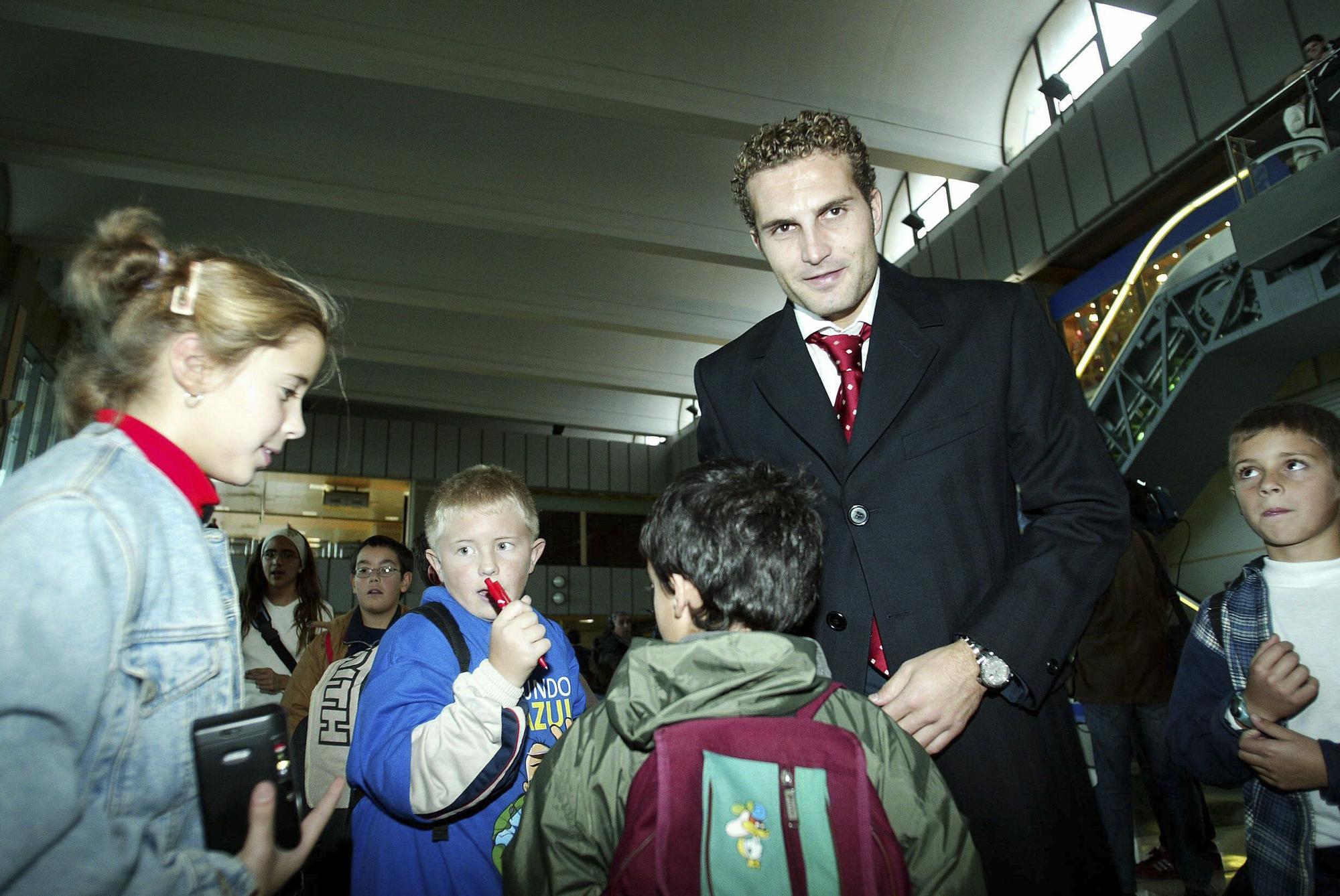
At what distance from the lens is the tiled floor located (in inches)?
136

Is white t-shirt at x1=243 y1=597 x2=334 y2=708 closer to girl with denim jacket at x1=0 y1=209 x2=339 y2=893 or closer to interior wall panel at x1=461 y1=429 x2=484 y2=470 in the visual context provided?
girl with denim jacket at x1=0 y1=209 x2=339 y2=893

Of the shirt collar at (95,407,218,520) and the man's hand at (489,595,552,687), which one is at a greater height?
the shirt collar at (95,407,218,520)

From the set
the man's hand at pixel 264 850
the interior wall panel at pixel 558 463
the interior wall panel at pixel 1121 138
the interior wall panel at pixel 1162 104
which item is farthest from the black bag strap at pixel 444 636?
the interior wall panel at pixel 558 463

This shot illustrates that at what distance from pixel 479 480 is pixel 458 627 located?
0.42 metres

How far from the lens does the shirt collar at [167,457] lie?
1.08 m

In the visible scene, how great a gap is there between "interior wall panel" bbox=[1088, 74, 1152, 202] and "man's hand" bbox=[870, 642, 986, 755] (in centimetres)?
845

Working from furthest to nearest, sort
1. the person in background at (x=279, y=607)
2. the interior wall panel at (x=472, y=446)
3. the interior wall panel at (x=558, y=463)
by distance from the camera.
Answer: the interior wall panel at (x=558, y=463), the interior wall panel at (x=472, y=446), the person in background at (x=279, y=607)

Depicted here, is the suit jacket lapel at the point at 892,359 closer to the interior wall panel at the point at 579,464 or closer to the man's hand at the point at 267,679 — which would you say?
the man's hand at the point at 267,679

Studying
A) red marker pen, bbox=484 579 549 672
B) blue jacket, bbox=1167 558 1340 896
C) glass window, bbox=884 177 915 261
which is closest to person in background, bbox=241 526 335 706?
red marker pen, bbox=484 579 549 672

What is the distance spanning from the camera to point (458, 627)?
1.87 m

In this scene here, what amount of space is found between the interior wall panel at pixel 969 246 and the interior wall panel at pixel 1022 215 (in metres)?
0.53

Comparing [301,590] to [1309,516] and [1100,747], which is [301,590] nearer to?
[1100,747]

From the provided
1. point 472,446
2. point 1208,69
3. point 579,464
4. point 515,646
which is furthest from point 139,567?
point 579,464

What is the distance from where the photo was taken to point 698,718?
46.8 inches
